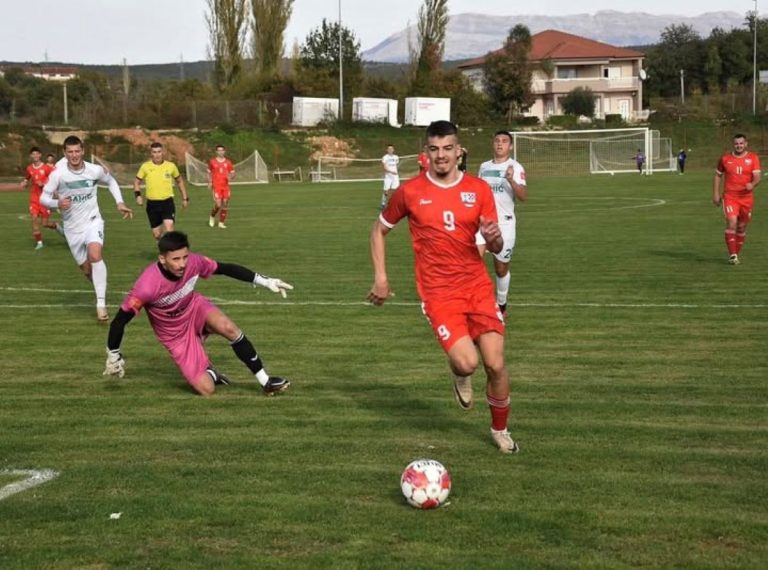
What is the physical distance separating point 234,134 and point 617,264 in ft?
189

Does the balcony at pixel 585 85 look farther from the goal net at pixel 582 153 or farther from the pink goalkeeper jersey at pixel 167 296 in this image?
the pink goalkeeper jersey at pixel 167 296

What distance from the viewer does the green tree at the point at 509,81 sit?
87.4 meters

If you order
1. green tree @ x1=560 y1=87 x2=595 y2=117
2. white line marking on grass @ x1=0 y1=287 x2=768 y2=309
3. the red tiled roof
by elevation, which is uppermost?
the red tiled roof

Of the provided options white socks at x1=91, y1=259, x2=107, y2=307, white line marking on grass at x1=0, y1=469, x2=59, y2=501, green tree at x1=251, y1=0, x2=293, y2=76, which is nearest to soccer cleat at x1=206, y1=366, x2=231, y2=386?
white line marking on grass at x1=0, y1=469, x2=59, y2=501

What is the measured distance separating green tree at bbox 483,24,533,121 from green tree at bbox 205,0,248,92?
20185 mm

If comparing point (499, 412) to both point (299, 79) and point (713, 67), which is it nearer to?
point (299, 79)

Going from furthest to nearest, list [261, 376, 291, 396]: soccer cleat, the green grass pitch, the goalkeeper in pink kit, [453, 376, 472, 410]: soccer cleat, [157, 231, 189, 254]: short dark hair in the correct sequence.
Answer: [261, 376, 291, 396]: soccer cleat, the goalkeeper in pink kit, [157, 231, 189, 254]: short dark hair, [453, 376, 472, 410]: soccer cleat, the green grass pitch

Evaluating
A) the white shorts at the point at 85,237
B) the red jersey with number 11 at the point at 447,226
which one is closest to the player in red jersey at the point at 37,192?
the white shorts at the point at 85,237

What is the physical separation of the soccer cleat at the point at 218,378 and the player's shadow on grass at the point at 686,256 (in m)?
11.6

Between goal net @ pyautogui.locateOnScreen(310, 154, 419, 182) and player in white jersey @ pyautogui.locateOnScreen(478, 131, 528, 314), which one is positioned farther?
goal net @ pyautogui.locateOnScreen(310, 154, 419, 182)

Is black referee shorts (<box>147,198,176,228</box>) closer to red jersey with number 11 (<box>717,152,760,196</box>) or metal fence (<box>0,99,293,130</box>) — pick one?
red jersey with number 11 (<box>717,152,760,196</box>)

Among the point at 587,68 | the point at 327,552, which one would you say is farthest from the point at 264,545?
the point at 587,68

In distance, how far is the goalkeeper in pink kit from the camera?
370 inches

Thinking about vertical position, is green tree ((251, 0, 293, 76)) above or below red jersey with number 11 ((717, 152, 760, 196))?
above
